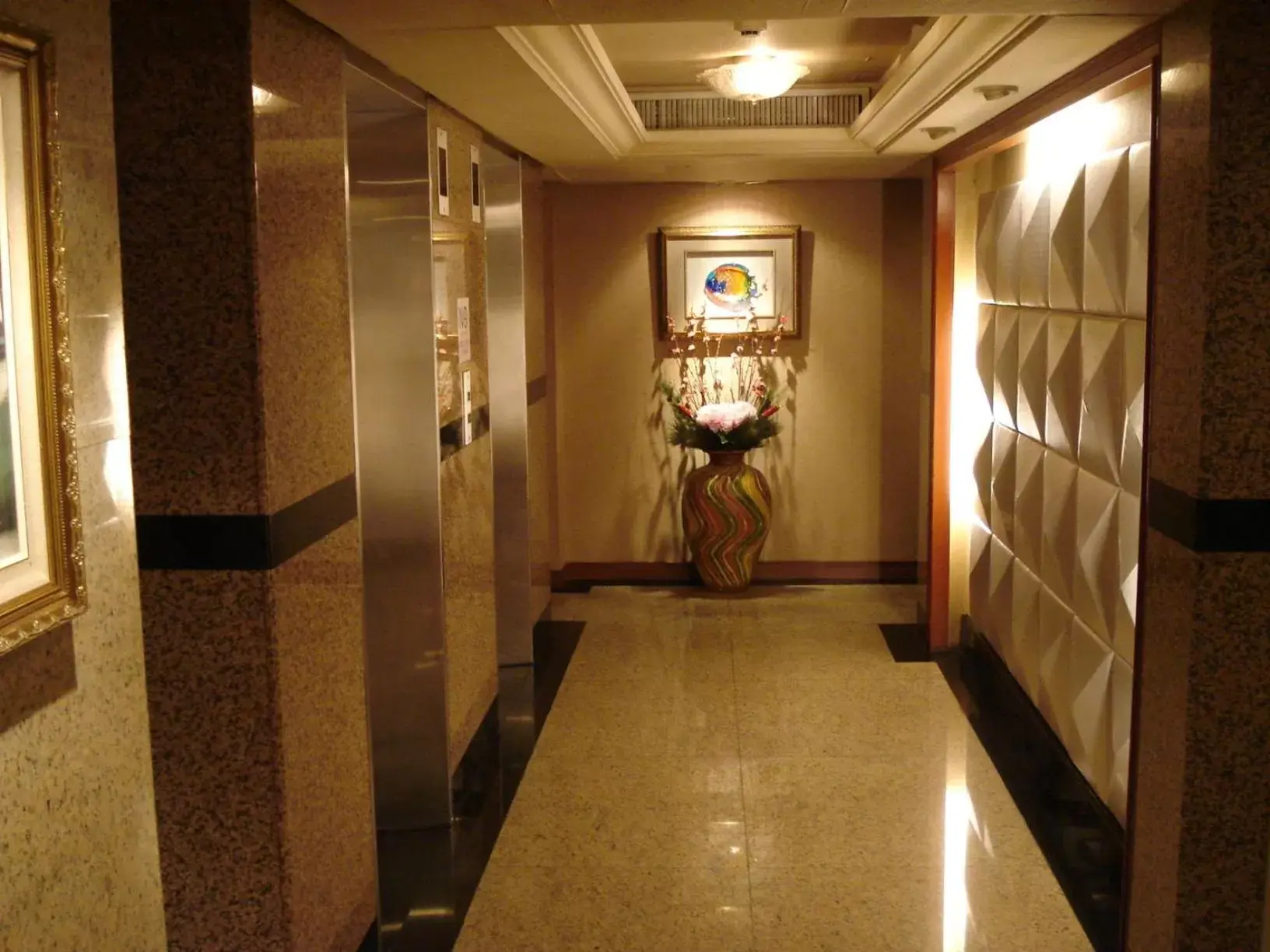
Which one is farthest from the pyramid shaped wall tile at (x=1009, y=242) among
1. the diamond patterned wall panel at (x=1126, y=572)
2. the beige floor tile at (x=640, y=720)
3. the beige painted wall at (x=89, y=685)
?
the beige painted wall at (x=89, y=685)

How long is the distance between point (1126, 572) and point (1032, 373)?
1127 mm

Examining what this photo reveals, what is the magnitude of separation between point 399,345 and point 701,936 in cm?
182

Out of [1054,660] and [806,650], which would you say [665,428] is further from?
[1054,660]

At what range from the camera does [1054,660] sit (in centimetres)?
419

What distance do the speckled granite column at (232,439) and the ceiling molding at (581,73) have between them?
0.54 m

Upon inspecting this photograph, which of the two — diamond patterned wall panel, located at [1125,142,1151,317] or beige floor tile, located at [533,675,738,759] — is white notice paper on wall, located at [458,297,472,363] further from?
diamond patterned wall panel, located at [1125,142,1151,317]

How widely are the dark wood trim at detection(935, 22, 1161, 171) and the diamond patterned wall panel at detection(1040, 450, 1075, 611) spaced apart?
1.09 metres

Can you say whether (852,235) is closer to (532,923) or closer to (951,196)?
(951,196)

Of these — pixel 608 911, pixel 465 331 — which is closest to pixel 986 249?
pixel 465 331

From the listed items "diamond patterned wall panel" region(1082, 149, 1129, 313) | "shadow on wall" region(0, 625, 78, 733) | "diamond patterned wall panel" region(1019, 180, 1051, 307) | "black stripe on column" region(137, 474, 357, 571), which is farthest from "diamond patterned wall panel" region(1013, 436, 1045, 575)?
"shadow on wall" region(0, 625, 78, 733)

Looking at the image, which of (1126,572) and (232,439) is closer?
(232,439)

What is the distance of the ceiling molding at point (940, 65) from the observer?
9.45 feet

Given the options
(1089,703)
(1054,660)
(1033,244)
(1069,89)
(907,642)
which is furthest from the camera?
(907,642)

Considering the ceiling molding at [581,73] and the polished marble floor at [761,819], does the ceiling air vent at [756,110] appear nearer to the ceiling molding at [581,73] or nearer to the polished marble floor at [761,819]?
the ceiling molding at [581,73]
